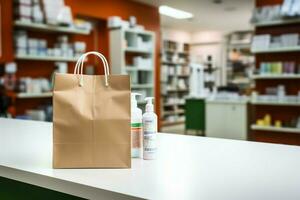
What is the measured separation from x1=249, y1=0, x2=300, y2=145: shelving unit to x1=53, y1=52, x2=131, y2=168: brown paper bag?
4.37 m

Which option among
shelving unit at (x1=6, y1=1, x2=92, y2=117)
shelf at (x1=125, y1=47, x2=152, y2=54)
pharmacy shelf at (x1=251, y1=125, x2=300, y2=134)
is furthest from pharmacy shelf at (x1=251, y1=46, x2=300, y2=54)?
shelving unit at (x1=6, y1=1, x2=92, y2=117)

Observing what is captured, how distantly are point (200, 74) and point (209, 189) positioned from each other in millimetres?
9421

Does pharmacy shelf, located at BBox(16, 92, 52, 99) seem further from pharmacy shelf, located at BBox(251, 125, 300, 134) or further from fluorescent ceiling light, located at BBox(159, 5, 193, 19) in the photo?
fluorescent ceiling light, located at BBox(159, 5, 193, 19)

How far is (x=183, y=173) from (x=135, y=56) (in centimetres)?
605

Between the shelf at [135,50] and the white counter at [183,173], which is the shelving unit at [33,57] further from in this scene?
the white counter at [183,173]

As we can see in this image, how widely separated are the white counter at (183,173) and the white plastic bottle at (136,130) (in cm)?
4

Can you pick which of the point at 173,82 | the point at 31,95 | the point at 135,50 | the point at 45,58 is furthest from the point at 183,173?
the point at 173,82

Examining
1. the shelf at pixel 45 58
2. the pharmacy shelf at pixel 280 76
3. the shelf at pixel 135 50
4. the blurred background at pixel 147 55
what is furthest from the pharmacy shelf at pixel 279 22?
the shelf at pixel 45 58

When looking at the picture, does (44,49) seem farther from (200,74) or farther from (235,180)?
(200,74)

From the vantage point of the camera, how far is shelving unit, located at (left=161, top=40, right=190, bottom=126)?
9.82 meters

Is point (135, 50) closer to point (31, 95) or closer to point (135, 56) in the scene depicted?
point (135, 56)

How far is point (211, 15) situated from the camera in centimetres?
938

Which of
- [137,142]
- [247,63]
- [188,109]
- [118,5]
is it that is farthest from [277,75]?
[247,63]

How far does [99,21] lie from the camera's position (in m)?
6.32
